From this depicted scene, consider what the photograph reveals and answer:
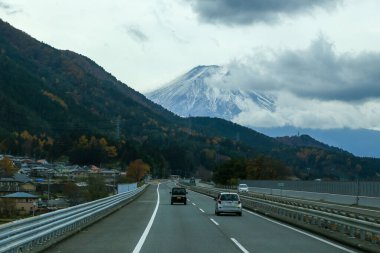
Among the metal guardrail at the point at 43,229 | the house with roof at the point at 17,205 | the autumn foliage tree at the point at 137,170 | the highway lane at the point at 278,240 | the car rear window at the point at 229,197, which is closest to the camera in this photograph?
the metal guardrail at the point at 43,229

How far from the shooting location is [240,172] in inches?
5049

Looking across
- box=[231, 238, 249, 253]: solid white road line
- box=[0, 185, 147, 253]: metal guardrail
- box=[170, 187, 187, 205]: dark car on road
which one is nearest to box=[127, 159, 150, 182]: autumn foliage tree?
box=[170, 187, 187, 205]: dark car on road

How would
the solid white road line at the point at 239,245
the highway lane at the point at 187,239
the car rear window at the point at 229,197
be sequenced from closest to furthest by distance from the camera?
the solid white road line at the point at 239,245 < the highway lane at the point at 187,239 < the car rear window at the point at 229,197

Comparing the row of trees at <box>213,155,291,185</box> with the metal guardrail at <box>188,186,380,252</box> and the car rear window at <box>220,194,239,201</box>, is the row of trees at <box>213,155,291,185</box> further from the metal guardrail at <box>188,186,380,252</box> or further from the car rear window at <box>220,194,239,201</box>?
the metal guardrail at <box>188,186,380,252</box>

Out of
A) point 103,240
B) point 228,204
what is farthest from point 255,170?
point 103,240

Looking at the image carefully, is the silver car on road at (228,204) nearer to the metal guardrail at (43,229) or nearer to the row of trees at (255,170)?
the metal guardrail at (43,229)

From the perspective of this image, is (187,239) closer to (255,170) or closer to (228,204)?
(228,204)

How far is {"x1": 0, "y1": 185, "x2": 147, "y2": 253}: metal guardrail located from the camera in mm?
11861

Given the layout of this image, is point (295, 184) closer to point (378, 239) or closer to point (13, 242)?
point (378, 239)

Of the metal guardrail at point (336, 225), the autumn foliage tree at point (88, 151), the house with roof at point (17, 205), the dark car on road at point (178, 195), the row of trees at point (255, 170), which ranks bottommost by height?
the house with roof at point (17, 205)

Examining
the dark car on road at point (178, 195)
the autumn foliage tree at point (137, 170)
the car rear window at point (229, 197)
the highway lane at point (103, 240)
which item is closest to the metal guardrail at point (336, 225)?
the car rear window at point (229, 197)

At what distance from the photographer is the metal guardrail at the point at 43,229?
11.9 meters

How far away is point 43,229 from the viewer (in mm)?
15273

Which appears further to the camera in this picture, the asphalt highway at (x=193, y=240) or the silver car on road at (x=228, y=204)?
the silver car on road at (x=228, y=204)
